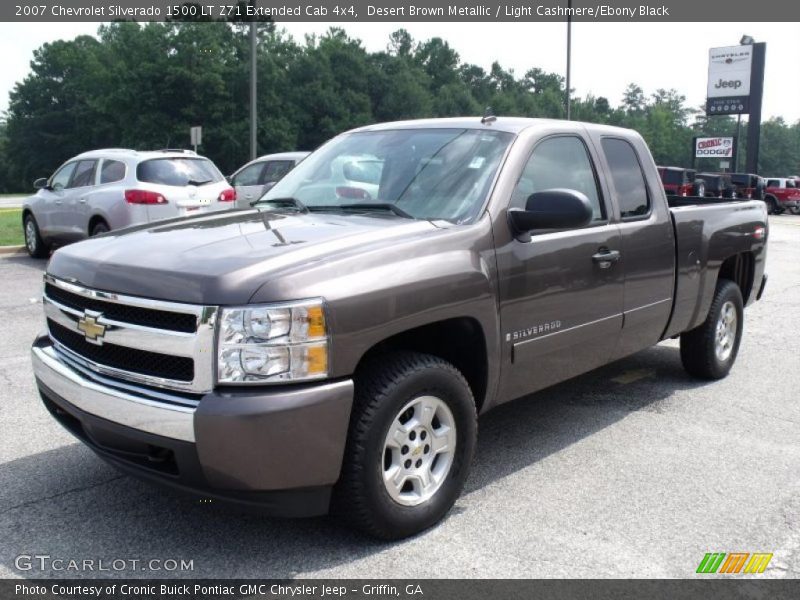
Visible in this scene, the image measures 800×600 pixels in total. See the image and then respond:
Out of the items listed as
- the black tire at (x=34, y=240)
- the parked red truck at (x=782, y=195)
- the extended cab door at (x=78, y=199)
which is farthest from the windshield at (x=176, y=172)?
the parked red truck at (x=782, y=195)

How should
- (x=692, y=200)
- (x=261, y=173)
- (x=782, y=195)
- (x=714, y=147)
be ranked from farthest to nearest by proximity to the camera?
(x=714, y=147) < (x=782, y=195) < (x=261, y=173) < (x=692, y=200)

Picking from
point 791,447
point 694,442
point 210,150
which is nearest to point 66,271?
point 694,442

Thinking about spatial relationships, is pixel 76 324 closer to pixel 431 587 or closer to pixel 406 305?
pixel 406 305

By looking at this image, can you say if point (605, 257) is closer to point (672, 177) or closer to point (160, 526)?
point (160, 526)

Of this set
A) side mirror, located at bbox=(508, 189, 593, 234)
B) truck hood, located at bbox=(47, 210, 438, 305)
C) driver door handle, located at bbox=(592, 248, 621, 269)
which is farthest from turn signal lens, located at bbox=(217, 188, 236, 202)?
side mirror, located at bbox=(508, 189, 593, 234)

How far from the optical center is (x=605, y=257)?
4.46 meters

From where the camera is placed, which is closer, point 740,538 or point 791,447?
point 740,538

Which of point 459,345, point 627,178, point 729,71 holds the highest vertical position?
point 729,71

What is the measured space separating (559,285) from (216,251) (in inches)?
71.2

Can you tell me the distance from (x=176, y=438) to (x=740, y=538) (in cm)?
243

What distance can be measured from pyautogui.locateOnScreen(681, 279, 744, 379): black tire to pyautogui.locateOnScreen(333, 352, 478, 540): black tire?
3033 mm

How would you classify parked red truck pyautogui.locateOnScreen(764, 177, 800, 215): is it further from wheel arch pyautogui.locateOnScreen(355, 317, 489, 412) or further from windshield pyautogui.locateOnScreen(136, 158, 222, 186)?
wheel arch pyautogui.locateOnScreen(355, 317, 489, 412)

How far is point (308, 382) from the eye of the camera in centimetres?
297

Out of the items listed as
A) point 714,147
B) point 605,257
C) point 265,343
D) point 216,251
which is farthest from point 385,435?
point 714,147
